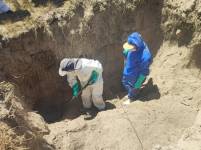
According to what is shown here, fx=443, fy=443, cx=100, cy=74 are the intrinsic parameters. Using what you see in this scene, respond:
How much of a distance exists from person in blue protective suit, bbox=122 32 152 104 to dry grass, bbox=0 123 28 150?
9.15ft

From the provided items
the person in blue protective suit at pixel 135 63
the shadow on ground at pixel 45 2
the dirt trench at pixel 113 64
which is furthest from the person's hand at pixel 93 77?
the shadow on ground at pixel 45 2

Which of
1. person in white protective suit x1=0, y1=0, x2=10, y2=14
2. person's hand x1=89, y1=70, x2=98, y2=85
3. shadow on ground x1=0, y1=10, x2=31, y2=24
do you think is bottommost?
person's hand x1=89, y1=70, x2=98, y2=85

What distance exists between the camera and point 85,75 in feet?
24.7

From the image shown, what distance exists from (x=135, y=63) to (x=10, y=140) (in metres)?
3.09

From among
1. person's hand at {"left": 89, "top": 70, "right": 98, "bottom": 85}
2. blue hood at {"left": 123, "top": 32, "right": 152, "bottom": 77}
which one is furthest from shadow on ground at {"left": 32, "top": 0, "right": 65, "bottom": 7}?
person's hand at {"left": 89, "top": 70, "right": 98, "bottom": 85}

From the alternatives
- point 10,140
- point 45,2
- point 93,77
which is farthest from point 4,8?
point 10,140

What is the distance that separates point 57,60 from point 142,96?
173 cm

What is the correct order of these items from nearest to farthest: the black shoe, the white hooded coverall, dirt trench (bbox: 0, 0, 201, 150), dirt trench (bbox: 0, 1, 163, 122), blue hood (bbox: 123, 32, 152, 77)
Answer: dirt trench (bbox: 0, 0, 201, 150) → the white hooded coverall → the black shoe → blue hood (bbox: 123, 32, 152, 77) → dirt trench (bbox: 0, 1, 163, 122)

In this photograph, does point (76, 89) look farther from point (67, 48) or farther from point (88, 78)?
point (67, 48)

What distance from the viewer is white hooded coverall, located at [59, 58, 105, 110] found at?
24.4ft

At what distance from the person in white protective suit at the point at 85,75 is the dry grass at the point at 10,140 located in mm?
1837

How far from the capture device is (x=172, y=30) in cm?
871

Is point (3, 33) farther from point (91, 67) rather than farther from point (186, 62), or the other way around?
point (186, 62)

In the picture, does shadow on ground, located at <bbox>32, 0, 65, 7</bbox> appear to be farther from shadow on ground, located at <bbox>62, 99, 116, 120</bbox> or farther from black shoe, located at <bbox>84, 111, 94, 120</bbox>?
black shoe, located at <bbox>84, 111, 94, 120</bbox>
